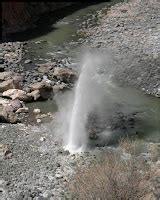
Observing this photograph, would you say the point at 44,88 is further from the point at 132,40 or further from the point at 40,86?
the point at 132,40

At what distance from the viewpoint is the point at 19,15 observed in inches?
1182

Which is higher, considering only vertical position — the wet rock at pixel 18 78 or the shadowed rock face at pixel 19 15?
the wet rock at pixel 18 78

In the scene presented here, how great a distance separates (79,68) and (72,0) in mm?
13322

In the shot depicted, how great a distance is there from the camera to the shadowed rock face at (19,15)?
29000 mm

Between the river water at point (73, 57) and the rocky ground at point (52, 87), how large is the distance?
0.47 m

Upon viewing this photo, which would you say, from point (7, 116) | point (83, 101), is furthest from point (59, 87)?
point (7, 116)

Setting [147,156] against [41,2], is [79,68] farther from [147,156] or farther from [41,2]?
[41,2]

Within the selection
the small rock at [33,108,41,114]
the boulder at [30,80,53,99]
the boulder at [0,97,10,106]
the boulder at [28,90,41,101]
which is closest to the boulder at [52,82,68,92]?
the boulder at [30,80,53,99]

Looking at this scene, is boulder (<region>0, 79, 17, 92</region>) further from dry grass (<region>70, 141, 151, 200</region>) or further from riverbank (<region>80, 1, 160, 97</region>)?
dry grass (<region>70, 141, 151, 200</region>)

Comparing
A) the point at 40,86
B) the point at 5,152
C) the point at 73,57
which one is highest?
the point at 5,152

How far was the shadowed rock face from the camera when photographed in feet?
95.1

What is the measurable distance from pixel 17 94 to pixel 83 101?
273 cm

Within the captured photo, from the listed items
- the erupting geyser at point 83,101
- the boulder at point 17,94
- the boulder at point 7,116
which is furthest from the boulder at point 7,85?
the erupting geyser at point 83,101

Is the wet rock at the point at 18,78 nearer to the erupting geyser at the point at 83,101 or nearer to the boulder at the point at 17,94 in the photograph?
the boulder at the point at 17,94
